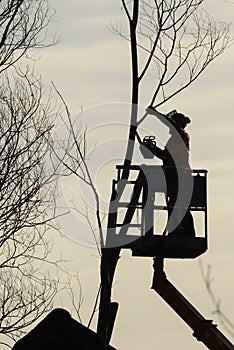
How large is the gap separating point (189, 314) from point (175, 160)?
244cm

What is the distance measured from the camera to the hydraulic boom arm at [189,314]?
1842 cm

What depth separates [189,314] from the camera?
18.8 metres

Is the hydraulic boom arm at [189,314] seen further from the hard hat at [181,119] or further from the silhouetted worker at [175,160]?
the hard hat at [181,119]

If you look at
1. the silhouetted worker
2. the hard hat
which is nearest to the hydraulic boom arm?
the silhouetted worker

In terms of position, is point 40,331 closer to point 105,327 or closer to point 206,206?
point 206,206

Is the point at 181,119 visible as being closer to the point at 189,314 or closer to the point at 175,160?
the point at 175,160

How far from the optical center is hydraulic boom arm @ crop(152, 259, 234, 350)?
18.4 metres

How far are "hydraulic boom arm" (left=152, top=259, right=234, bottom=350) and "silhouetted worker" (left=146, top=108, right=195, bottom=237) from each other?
856 millimetres

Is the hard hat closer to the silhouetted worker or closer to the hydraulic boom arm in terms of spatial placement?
the silhouetted worker

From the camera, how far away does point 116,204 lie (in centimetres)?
2002

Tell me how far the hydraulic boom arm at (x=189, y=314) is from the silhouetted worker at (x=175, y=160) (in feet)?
2.81

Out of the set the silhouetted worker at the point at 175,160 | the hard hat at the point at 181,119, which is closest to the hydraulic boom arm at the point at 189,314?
the silhouetted worker at the point at 175,160

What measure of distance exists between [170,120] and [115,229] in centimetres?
293

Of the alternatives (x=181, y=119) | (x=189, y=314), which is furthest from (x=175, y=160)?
(x=189, y=314)
